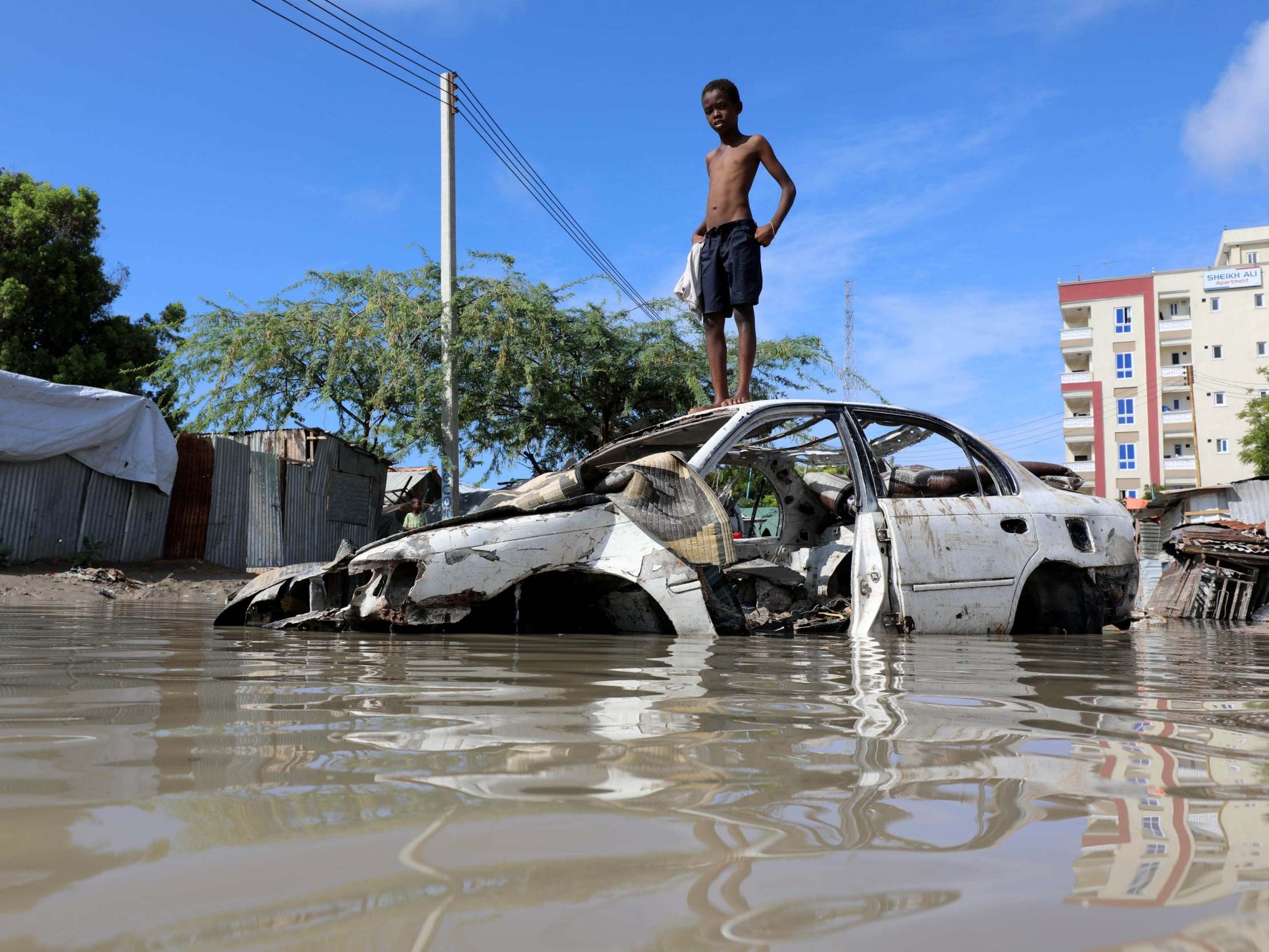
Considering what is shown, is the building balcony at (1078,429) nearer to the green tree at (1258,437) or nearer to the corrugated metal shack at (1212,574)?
the green tree at (1258,437)

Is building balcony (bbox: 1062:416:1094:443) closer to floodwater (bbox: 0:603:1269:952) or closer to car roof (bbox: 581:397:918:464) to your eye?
car roof (bbox: 581:397:918:464)

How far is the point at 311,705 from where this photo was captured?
206 centimetres

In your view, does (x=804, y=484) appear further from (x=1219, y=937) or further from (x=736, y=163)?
(x=1219, y=937)

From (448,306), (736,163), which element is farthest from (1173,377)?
(736,163)

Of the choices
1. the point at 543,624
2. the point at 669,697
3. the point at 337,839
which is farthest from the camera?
the point at 543,624

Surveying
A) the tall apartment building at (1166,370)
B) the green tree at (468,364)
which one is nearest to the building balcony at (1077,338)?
the tall apartment building at (1166,370)

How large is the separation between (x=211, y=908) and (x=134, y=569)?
1447 centimetres

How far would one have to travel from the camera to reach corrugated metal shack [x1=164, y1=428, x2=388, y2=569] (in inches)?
598

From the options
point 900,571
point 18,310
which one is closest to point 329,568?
point 900,571

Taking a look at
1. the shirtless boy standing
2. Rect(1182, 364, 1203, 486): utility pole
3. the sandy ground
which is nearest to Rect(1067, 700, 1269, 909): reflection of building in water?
the shirtless boy standing

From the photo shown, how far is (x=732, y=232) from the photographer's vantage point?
6.66m

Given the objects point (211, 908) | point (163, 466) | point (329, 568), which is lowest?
point (211, 908)

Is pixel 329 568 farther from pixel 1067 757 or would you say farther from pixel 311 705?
pixel 1067 757

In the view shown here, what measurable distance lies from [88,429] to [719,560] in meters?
11.8
